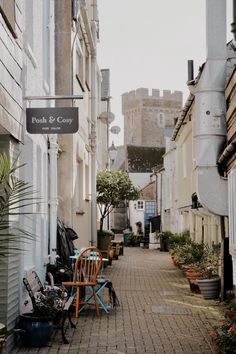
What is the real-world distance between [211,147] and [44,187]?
3473mm

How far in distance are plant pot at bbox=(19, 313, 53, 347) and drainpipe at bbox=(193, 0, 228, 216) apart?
498 centimetres

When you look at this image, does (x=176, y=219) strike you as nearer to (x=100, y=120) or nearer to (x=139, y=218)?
(x=100, y=120)

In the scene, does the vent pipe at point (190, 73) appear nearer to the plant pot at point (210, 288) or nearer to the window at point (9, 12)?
the plant pot at point (210, 288)

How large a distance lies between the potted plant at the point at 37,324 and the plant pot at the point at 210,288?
5.03 meters

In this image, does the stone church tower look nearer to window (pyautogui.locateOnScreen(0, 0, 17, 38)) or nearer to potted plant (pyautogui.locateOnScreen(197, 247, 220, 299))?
potted plant (pyautogui.locateOnScreen(197, 247, 220, 299))

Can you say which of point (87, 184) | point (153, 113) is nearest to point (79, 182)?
point (87, 184)

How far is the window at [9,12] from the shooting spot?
6.76 m

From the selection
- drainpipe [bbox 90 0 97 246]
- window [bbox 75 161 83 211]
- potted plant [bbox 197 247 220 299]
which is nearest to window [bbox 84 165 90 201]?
drainpipe [bbox 90 0 97 246]

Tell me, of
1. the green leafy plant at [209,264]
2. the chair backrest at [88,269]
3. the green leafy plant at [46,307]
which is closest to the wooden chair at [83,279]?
the chair backrest at [88,269]

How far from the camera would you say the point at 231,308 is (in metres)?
8.16

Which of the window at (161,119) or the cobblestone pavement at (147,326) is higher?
the window at (161,119)

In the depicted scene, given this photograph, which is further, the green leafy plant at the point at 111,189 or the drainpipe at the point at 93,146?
the green leafy plant at the point at 111,189

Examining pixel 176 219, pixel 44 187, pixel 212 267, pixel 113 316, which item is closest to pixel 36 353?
pixel 113 316

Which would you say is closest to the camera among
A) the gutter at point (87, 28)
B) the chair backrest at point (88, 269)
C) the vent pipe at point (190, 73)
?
the chair backrest at point (88, 269)
